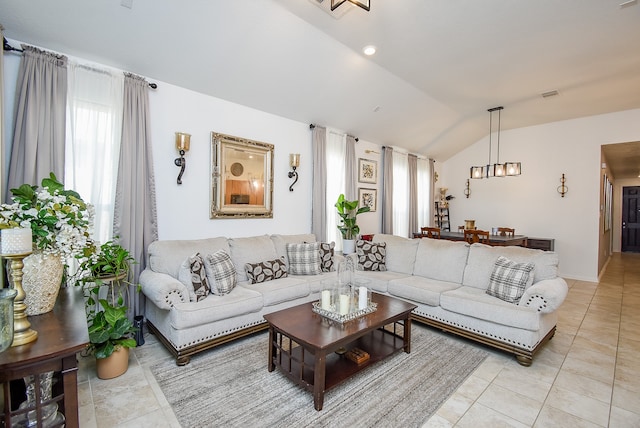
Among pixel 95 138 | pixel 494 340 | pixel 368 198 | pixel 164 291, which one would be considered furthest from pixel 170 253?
pixel 368 198

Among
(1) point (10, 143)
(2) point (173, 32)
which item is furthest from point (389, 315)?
(1) point (10, 143)

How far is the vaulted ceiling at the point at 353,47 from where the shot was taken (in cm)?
263

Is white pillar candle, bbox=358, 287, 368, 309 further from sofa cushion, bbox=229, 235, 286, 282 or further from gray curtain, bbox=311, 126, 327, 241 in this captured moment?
gray curtain, bbox=311, 126, 327, 241

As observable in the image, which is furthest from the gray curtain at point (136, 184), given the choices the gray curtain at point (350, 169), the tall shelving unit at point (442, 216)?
the tall shelving unit at point (442, 216)

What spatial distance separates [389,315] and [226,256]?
5.94ft

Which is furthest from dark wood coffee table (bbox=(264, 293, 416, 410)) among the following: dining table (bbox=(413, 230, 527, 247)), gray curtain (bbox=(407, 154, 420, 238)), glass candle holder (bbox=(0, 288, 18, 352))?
gray curtain (bbox=(407, 154, 420, 238))

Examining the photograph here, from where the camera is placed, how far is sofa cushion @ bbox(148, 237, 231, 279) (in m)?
2.97

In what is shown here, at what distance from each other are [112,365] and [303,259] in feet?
7.27

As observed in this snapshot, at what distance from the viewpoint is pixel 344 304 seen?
8.27 ft

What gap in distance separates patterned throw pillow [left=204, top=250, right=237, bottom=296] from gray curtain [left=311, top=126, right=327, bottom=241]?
2.00 meters

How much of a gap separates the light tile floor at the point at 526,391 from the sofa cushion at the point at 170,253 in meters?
0.74

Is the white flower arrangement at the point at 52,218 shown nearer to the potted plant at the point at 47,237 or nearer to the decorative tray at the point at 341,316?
the potted plant at the point at 47,237

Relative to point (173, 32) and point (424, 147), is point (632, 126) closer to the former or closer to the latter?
point (424, 147)

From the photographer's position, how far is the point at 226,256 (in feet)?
10.5
